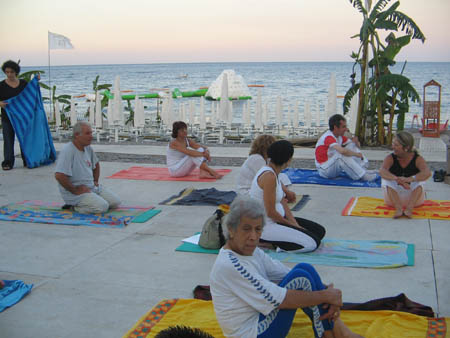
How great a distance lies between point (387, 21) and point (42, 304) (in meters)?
9.40

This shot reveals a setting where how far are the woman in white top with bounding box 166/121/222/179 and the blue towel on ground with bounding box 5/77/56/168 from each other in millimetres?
2737

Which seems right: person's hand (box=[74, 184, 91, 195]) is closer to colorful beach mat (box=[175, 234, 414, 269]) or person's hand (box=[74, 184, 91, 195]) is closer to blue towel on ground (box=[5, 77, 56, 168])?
colorful beach mat (box=[175, 234, 414, 269])

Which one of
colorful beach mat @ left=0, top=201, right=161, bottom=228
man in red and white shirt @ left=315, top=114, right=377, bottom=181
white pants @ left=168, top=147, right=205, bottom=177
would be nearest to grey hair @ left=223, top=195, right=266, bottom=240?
colorful beach mat @ left=0, top=201, right=161, bottom=228

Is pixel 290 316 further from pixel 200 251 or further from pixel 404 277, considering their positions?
pixel 200 251

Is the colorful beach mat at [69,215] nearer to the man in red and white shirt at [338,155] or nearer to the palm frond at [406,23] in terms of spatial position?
the man in red and white shirt at [338,155]

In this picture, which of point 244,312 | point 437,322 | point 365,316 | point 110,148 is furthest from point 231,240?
point 110,148

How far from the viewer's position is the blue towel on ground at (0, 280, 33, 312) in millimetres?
4039

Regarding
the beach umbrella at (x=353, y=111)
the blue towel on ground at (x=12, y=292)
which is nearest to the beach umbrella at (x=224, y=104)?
the beach umbrella at (x=353, y=111)

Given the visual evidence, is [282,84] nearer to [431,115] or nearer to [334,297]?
[431,115]

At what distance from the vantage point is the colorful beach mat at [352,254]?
4.78 meters

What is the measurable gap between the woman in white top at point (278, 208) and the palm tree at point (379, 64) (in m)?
6.71

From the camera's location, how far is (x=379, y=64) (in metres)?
11.5

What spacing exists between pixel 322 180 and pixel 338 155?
0.46m

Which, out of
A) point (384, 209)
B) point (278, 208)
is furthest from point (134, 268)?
point (384, 209)
